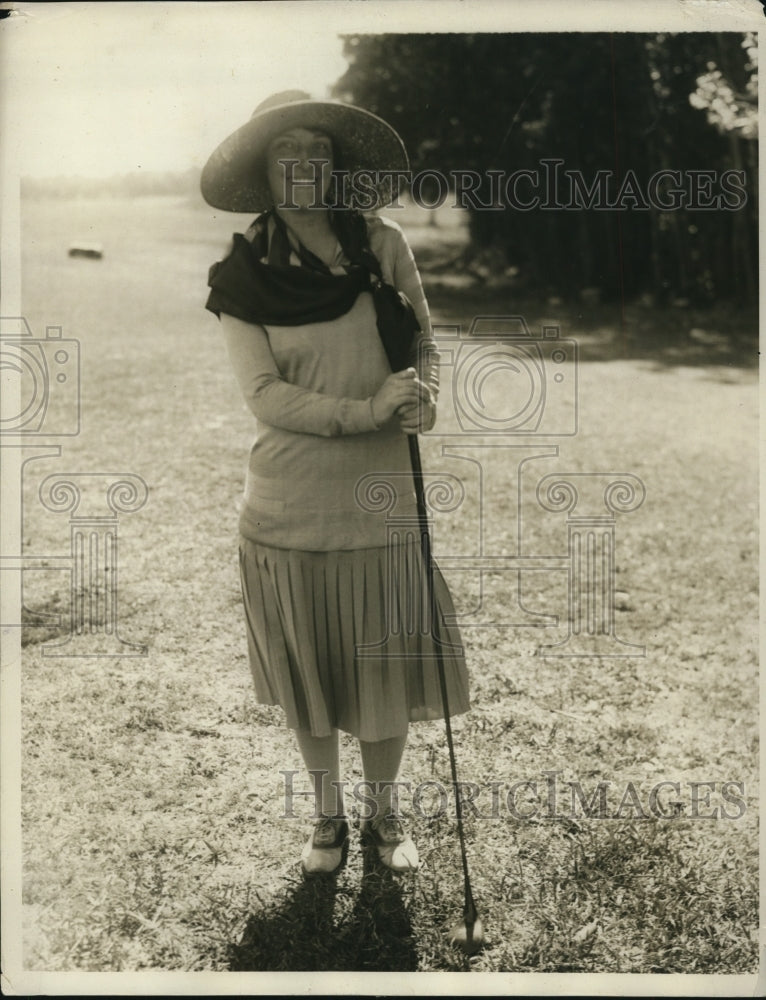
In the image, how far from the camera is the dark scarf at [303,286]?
257 centimetres

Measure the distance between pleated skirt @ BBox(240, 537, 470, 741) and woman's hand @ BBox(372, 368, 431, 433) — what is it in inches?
14.6

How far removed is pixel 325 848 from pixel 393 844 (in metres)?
0.19

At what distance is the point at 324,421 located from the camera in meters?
2.59

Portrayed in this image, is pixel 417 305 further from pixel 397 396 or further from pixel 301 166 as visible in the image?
pixel 301 166

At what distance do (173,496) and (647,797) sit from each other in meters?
3.38

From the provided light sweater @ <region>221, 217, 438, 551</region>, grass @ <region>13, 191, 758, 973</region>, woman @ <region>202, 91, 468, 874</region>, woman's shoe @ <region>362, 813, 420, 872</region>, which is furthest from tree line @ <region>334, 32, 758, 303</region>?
woman's shoe @ <region>362, 813, 420, 872</region>

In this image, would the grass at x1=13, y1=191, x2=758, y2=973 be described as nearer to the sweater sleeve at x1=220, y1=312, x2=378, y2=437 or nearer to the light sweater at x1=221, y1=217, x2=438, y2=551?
the light sweater at x1=221, y1=217, x2=438, y2=551

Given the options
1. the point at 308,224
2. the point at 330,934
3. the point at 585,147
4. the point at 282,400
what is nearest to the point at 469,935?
the point at 330,934

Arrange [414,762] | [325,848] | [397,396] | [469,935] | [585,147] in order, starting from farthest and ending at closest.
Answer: [585,147]
[414,762]
[325,848]
[469,935]
[397,396]

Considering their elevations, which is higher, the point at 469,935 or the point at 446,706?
the point at 446,706

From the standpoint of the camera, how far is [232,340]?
2639 mm

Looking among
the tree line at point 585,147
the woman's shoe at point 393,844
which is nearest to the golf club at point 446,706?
the woman's shoe at point 393,844

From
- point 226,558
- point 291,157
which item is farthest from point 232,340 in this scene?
point 226,558

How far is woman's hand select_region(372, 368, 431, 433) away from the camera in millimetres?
2562
